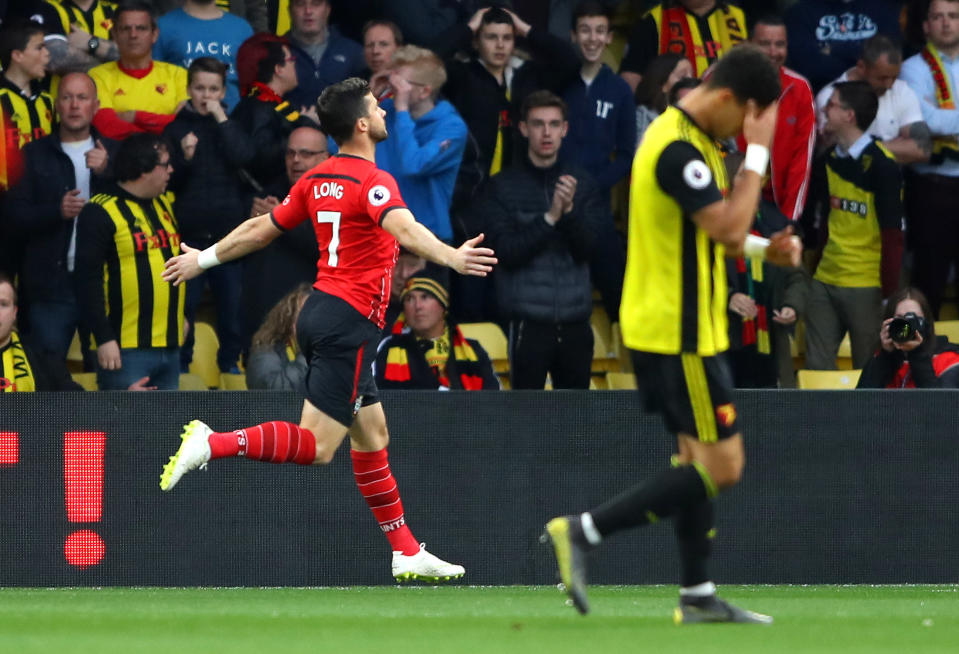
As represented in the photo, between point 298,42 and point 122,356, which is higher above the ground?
point 298,42

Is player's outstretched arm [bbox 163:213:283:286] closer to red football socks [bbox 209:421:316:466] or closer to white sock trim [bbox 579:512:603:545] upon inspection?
red football socks [bbox 209:421:316:466]

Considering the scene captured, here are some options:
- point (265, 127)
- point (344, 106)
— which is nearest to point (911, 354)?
point (344, 106)

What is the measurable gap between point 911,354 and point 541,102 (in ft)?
9.08

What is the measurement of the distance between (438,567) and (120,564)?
1.69 metres

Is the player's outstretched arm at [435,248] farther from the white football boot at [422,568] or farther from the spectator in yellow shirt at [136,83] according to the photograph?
the spectator in yellow shirt at [136,83]

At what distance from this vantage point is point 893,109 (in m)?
10.7

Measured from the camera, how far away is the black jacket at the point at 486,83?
1038 cm

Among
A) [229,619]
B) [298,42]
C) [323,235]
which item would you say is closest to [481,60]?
[298,42]

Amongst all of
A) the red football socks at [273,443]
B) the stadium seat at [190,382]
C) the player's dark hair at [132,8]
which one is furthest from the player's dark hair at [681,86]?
the red football socks at [273,443]

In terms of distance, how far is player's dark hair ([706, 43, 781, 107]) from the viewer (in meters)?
5.46

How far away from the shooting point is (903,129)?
10.6 meters

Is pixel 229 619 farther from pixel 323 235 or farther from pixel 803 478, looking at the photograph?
pixel 803 478

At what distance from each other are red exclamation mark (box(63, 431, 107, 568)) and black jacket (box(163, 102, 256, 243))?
89.2 inches

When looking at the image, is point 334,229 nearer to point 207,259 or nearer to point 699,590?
point 207,259
